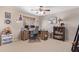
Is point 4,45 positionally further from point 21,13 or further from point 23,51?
point 21,13

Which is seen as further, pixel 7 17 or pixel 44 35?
pixel 44 35

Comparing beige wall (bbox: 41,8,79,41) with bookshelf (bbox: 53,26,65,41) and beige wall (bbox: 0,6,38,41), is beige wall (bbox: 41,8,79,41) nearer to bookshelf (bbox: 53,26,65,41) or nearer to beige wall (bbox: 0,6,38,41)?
bookshelf (bbox: 53,26,65,41)

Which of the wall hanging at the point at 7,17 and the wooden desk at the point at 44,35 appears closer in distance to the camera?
the wall hanging at the point at 7,17

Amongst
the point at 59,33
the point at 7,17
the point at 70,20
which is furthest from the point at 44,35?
the point at 7,17

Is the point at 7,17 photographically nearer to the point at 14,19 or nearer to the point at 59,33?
the point at 14,19

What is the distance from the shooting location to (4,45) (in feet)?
4.50

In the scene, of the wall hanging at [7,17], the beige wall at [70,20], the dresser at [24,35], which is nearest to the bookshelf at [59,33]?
the beige wall at [70,20]


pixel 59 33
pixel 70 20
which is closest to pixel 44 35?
pixel 59 33

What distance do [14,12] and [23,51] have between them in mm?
584

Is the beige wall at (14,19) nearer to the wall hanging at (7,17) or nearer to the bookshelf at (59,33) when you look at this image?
the wall hanging at (7,17)

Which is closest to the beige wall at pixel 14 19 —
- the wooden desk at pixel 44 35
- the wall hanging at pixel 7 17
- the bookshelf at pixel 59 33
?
the wall hanging at pixel 7 17

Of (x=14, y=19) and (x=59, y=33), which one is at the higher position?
(x=14, y=19)

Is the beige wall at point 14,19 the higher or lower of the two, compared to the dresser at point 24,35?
higher
